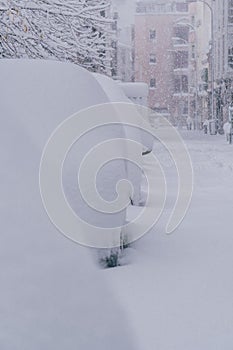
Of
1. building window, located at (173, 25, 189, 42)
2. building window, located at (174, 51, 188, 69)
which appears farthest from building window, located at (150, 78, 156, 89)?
building window, located at (173, 25, 189, 42)

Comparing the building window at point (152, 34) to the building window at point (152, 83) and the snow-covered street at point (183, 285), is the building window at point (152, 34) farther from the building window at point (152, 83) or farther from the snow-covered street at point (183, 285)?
the snow-covered street at point (183, 285)

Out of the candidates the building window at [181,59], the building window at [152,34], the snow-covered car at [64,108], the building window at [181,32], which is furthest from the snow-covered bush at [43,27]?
the building window at [152,34]

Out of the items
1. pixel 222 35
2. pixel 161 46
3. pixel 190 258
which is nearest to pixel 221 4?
pixel 222 35

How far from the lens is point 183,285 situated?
5.50m

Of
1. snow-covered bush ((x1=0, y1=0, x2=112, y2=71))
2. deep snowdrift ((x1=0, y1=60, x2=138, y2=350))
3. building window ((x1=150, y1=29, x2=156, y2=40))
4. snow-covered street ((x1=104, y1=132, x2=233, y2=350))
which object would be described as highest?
snow-covered bush ((x1=0, y1=0, x2=112, y2=71))

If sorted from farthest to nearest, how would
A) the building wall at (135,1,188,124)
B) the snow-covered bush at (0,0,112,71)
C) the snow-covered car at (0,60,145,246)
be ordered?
the building wall at (135,1,188,124)
the snow-covered bush at (0,0,112,71)
the snow-covered car at (0,60,145,246)

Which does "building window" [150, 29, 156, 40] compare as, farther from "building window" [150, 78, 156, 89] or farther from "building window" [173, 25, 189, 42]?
"building window" [150, 78, 156, 89]

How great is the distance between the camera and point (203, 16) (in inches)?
2936

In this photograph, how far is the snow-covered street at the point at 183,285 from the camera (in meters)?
4.45

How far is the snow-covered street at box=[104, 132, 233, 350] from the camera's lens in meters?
4.45

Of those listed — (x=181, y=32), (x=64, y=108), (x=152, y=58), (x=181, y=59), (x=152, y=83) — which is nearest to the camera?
(x=64, y=108)

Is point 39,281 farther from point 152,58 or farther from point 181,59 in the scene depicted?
point 152,58

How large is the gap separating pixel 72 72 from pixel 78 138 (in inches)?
32.6

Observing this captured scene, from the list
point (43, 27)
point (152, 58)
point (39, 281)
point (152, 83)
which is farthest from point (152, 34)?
point (39, 281)
